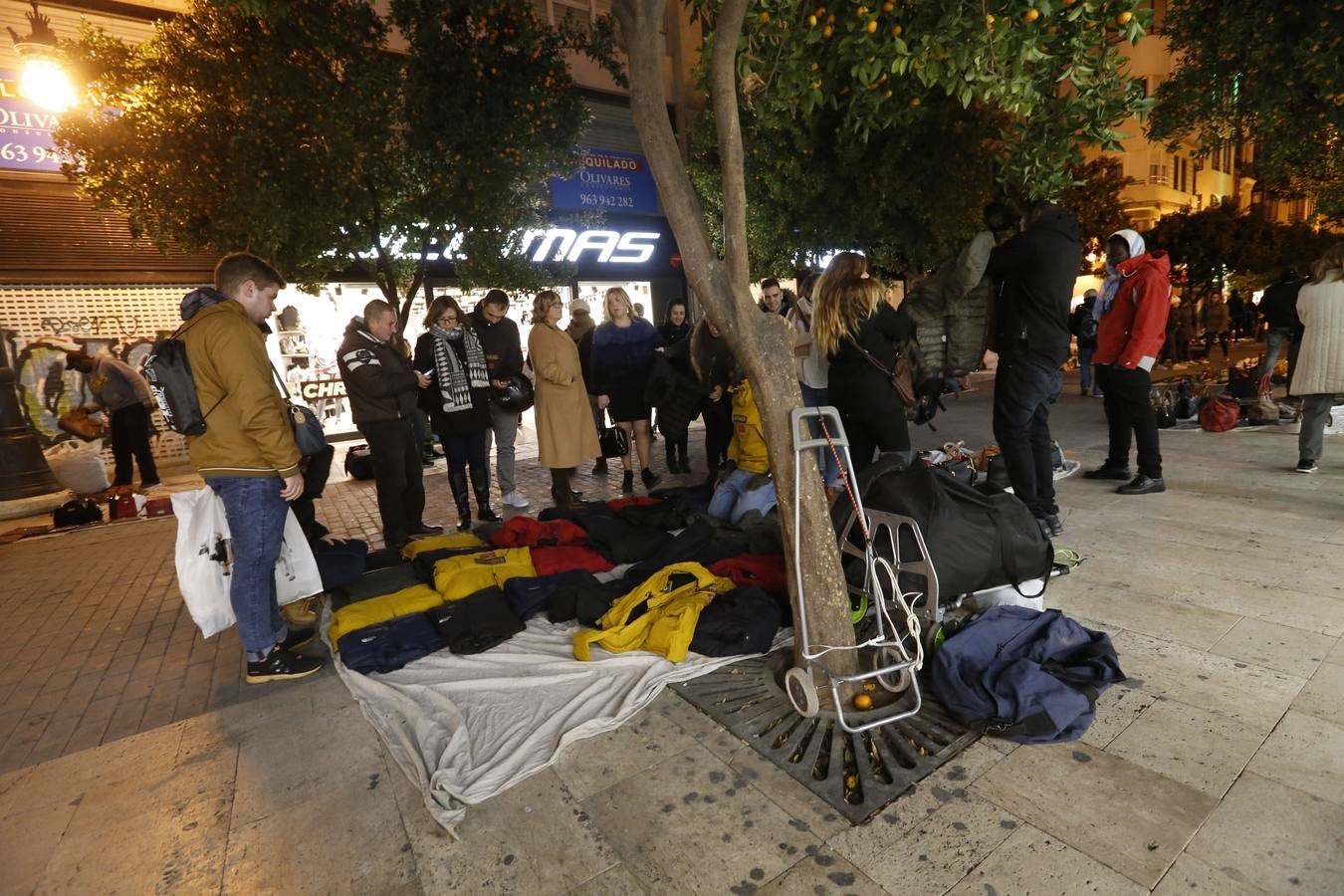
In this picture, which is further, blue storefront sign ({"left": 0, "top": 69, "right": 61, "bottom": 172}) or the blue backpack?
blue storefront sign ({"left": 0, "top": 69, "right": 61, "bottom": 172})

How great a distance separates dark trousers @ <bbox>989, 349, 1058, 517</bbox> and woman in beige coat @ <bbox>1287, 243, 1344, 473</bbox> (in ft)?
9.45

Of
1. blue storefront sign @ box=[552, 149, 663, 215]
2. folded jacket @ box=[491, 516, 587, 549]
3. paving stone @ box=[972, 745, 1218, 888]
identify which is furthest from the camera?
blue storefront sign @ box=[552, 149, 663, 215]

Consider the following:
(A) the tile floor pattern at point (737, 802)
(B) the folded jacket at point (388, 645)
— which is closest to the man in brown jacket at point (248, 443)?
(B) the folded jacket at point (388, 645)

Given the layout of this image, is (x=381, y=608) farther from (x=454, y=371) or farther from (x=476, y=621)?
(x=454, y=371)

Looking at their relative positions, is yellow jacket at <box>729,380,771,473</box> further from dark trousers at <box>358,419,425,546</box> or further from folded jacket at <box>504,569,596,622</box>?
dark trousers at <box>358,419,425,546</box>

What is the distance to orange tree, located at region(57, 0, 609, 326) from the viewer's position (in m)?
6.24

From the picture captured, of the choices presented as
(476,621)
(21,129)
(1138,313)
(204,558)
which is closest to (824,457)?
(476,621)

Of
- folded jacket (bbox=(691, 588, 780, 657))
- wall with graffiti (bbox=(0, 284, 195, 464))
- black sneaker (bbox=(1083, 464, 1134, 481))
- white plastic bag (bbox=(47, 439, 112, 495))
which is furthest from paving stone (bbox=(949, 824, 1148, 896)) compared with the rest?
wall with graffiti (bbox=(0, 284, 195, 464))

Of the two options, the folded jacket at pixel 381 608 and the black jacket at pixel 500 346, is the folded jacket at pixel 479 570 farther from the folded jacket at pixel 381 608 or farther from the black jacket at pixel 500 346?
the black jacket at pixel 500 346

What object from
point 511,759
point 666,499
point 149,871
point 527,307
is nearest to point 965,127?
point 527,307

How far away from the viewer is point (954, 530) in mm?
3371

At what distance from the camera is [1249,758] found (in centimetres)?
245

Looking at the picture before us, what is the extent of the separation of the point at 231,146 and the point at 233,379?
3.99m

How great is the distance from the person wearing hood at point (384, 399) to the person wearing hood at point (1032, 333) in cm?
456
